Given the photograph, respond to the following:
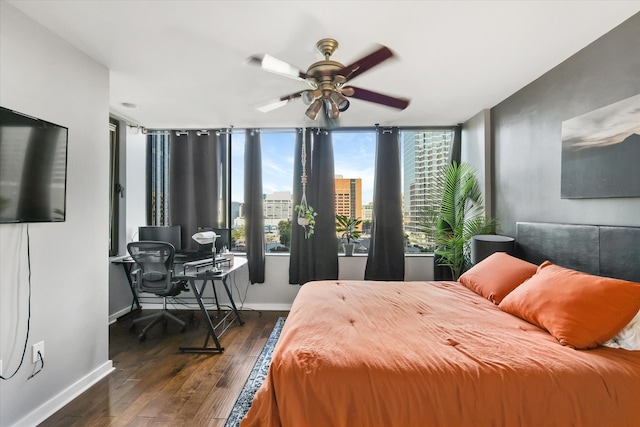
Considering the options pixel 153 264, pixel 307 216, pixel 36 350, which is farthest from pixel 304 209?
pixel 36 350

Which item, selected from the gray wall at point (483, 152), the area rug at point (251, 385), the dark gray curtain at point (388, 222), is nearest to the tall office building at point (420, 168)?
the dark gray curtain at point (388, 222)

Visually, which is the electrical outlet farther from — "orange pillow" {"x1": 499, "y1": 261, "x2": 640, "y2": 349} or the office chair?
"orange pillow" {"x1": 499, "y1": 261, "x2": 640, "y2": 349}

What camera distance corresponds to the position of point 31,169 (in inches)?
69.6

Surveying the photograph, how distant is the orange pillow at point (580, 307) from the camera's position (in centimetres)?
145

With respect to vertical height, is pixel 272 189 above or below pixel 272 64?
below

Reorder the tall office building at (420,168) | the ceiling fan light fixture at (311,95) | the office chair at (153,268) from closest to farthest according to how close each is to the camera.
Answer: the ceiling fan light fixture at (311,95), the office chair at (153,268), the tall office building at (420,168)

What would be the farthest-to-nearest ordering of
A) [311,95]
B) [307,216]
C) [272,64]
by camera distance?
[307,216], [311,95], [272,64]

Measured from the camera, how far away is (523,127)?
284cm

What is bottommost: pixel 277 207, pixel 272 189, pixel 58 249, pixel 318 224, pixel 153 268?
pixel 153 268

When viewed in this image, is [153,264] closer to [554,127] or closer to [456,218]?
[456,218]

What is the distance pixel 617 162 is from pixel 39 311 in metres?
3.90

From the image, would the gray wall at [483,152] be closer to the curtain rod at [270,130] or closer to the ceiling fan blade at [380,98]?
the curtain rod at [270,130]

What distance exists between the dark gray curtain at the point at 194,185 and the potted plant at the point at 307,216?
1.19 m

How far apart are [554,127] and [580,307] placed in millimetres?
1642
